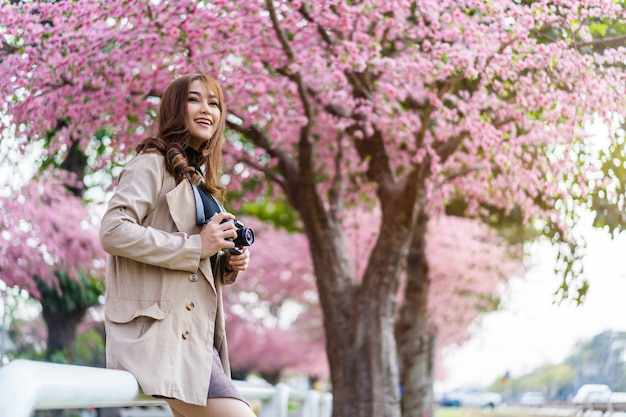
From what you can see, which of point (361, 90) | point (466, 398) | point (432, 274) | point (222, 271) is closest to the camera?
point (222, 271)

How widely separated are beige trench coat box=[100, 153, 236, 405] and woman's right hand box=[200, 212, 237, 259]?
3 cm

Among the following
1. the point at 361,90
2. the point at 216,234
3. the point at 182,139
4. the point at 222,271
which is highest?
the point at 182,139

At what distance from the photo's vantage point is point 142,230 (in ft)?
7.52

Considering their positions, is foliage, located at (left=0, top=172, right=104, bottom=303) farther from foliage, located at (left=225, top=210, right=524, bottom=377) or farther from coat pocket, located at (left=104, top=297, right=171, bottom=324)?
coat pocket, located at (left=104, top=297, right=171, bottom=324)

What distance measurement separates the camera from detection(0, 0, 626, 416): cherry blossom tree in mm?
6051

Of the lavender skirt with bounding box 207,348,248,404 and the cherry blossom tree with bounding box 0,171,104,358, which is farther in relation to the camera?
the cherry blossom tree with bounding box 0,171,104,358

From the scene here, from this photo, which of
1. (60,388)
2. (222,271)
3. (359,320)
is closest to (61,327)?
(359,320)

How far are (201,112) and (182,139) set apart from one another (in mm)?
121

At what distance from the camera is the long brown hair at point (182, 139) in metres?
2.51

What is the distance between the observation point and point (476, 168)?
8.91 metres

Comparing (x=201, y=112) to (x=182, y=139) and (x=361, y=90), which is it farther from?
(x=361, y=90)

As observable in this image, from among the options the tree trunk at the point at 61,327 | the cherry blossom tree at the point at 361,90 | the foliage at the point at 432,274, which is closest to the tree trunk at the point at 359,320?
the cherry blossom tree at the point at 361,90

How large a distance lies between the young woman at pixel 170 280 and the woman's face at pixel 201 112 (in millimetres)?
99

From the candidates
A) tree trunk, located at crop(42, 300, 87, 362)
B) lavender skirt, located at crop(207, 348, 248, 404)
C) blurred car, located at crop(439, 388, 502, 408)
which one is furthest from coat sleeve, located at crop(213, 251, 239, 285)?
blurred car, located at crop(439, 388, 502, 408)
